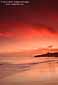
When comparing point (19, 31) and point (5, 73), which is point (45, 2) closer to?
point (19, 31)

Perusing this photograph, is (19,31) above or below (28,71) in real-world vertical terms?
above

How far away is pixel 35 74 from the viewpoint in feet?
9.16

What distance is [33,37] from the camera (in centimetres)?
288

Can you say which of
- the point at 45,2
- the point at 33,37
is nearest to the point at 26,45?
the point at 33,37

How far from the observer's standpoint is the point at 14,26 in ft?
9.53

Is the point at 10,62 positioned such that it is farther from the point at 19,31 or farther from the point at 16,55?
the point at 19,31

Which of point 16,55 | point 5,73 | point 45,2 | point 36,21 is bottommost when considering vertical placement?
point 5,73

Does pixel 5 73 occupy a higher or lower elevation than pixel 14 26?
lower

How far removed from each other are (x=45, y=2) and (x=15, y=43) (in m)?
0.59

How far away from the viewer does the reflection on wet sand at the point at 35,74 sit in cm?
277

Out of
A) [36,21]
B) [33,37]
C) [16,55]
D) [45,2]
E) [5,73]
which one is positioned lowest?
[5,73]

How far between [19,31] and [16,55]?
28cm

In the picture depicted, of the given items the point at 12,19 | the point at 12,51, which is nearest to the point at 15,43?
the point at 12,51

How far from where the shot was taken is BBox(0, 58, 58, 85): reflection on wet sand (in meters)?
2.77
